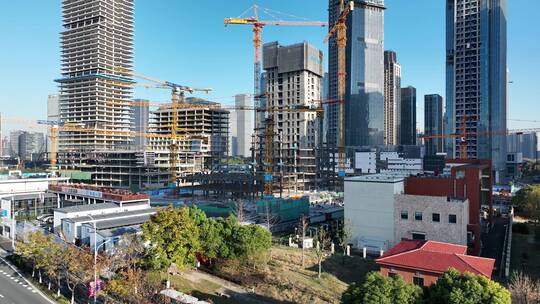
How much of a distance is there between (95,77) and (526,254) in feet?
602

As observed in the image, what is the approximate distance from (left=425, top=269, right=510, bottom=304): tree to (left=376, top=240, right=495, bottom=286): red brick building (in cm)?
1240

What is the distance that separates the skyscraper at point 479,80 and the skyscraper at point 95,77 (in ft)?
497

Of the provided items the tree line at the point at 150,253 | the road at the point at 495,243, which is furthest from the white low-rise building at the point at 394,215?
the tree line at the point at 150,253

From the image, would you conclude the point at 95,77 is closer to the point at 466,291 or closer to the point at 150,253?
the point at 150,253

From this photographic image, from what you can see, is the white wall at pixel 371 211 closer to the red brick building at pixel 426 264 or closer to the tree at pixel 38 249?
the red brick building at pixel 426 264

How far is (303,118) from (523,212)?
8362cm

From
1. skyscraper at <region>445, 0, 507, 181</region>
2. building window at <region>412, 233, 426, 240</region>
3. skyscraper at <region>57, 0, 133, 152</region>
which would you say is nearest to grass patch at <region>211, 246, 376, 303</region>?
building window at <region>412, 233, 426, 240</region>

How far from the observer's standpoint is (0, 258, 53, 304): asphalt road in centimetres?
3756

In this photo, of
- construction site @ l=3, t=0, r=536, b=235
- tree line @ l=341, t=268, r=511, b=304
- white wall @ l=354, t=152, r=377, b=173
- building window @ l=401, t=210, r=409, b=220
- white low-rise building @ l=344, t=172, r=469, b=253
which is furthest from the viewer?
white wall @ l=354, t=152, r=377, b=173

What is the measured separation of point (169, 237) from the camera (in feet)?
132

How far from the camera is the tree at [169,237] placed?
130 ft

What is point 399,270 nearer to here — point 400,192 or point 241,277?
point 241,277

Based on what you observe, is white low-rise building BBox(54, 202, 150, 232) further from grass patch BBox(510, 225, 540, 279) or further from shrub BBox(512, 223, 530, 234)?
shrub BBox(512, 223, 530, 234)

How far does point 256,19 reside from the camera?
5217 inches
